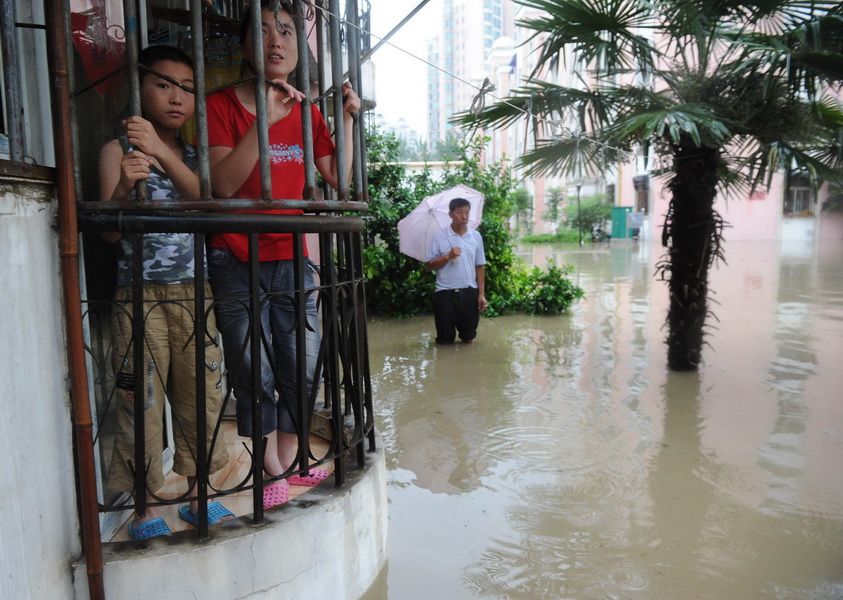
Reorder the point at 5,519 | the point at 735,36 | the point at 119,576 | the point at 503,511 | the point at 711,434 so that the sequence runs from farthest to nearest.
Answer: the point at 735,36 → the point at 711,434 → the point at 503,511 → the point at 119,576 → the point at 5,519

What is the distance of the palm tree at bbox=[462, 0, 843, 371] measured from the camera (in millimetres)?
4891

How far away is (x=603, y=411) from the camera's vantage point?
478 centimetres

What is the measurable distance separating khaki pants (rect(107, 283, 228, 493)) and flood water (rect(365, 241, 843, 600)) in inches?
34.4

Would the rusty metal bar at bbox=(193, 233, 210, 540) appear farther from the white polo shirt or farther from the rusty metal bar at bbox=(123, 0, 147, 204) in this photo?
the white polo shirt

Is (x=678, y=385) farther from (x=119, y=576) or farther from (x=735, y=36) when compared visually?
(x=119, y=576)

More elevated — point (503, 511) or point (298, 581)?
point (298, 581)

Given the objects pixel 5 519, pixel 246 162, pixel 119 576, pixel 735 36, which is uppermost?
pixel 735 36

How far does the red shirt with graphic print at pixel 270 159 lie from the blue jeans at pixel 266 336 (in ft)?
0.16

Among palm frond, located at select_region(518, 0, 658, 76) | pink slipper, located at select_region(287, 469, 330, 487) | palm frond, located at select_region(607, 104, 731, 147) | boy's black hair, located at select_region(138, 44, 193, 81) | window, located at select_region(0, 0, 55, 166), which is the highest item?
palm frond, located at select_region(518, 0, 658, 76)

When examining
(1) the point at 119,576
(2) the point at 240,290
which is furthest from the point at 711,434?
(1) the point at 119,576

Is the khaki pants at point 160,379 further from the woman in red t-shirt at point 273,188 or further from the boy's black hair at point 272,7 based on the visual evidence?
the boy's black hair at point 272,7

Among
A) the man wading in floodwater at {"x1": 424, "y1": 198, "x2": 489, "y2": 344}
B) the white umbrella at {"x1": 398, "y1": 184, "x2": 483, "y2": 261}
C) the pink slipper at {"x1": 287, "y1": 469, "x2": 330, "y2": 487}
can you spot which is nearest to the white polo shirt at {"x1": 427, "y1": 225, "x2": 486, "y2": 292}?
the man wading in floodwater at {"x1": 424, "y1": 198, "x2": 489, "y2": 344}

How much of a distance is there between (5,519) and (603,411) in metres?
3.88

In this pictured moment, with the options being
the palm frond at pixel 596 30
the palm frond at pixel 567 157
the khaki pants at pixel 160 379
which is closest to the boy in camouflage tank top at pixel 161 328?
the khaki pants at pixel 160 379
